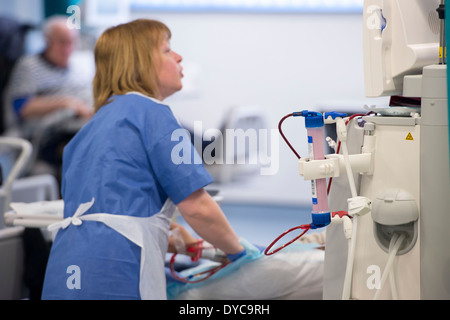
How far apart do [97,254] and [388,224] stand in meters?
0.70

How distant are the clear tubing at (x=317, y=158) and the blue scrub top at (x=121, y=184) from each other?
42 cm

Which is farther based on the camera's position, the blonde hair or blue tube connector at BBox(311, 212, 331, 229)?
the blonde hair

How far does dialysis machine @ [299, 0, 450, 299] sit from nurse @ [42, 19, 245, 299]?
1.43 feet

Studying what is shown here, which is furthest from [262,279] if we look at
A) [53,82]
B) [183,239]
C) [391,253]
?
[53,82]

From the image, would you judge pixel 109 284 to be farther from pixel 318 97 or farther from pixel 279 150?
pixel 318 97

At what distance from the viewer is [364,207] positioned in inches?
44.6

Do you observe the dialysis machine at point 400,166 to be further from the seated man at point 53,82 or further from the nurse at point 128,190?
the seated man at point 53,82

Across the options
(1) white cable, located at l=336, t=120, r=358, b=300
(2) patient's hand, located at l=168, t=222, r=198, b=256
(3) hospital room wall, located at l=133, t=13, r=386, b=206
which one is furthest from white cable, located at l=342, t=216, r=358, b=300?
(3) hospital room wall, located at l=133, t=13, r=386, b=206

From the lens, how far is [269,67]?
491cm

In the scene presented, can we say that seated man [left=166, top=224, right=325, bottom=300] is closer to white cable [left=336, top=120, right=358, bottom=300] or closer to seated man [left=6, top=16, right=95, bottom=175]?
white cable [left=336, top=120, right=358, bottom=300]

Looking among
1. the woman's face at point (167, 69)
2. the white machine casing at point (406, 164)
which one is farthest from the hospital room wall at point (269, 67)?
the white machine casing at point (406, 164)

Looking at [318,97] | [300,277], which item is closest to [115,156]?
[300,277]

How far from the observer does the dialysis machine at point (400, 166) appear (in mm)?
→ 1129

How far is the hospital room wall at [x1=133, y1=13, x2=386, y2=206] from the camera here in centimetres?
471
